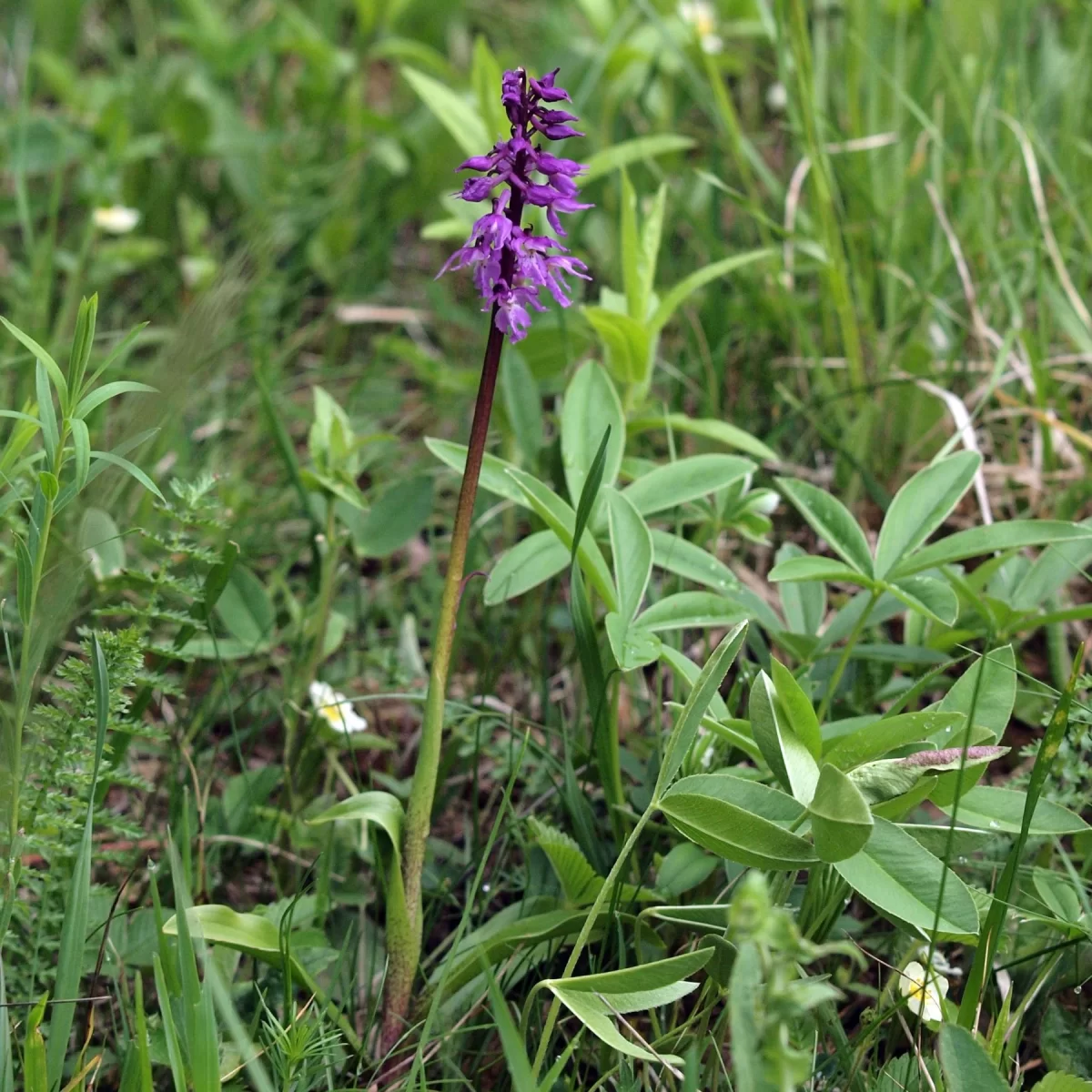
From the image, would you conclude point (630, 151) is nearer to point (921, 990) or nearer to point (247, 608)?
point (247, 608)

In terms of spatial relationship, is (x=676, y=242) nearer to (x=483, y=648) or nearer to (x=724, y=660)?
(x=483, y=648)

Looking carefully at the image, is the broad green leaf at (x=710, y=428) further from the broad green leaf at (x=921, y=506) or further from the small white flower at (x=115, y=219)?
the small white flower at (x=115, y=219)

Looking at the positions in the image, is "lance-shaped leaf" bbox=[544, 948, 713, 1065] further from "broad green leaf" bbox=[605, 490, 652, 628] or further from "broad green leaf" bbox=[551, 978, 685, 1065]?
"broad green leaf" bbox=[605, 490, 652, 628]

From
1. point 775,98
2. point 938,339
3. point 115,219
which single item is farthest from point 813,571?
point 775,98

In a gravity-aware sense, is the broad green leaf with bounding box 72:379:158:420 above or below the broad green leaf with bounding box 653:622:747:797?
above

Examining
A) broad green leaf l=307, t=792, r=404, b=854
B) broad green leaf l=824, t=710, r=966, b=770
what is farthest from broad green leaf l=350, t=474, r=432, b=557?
broad green leaf l=824, t=710, r=966, b=770

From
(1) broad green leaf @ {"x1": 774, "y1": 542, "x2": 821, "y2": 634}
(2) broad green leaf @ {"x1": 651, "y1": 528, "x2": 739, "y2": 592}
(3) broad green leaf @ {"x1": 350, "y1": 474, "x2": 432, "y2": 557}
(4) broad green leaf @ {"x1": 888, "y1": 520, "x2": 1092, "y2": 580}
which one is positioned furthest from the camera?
(3) broad green leaf @ {"x1": 350, "y1": 474, "x2": 432, "y2": 557}

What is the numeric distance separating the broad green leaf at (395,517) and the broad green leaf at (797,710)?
879mm

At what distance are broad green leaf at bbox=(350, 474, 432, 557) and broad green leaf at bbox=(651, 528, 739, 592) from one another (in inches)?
18.9

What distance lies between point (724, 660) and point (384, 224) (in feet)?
8.23

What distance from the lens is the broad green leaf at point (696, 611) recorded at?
5.19 ft

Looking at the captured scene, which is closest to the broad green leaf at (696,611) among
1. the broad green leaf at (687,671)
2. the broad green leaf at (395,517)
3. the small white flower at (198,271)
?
the broad green leaf at (687,671)

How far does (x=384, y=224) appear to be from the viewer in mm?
3447

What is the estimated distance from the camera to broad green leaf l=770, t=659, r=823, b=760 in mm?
1325
